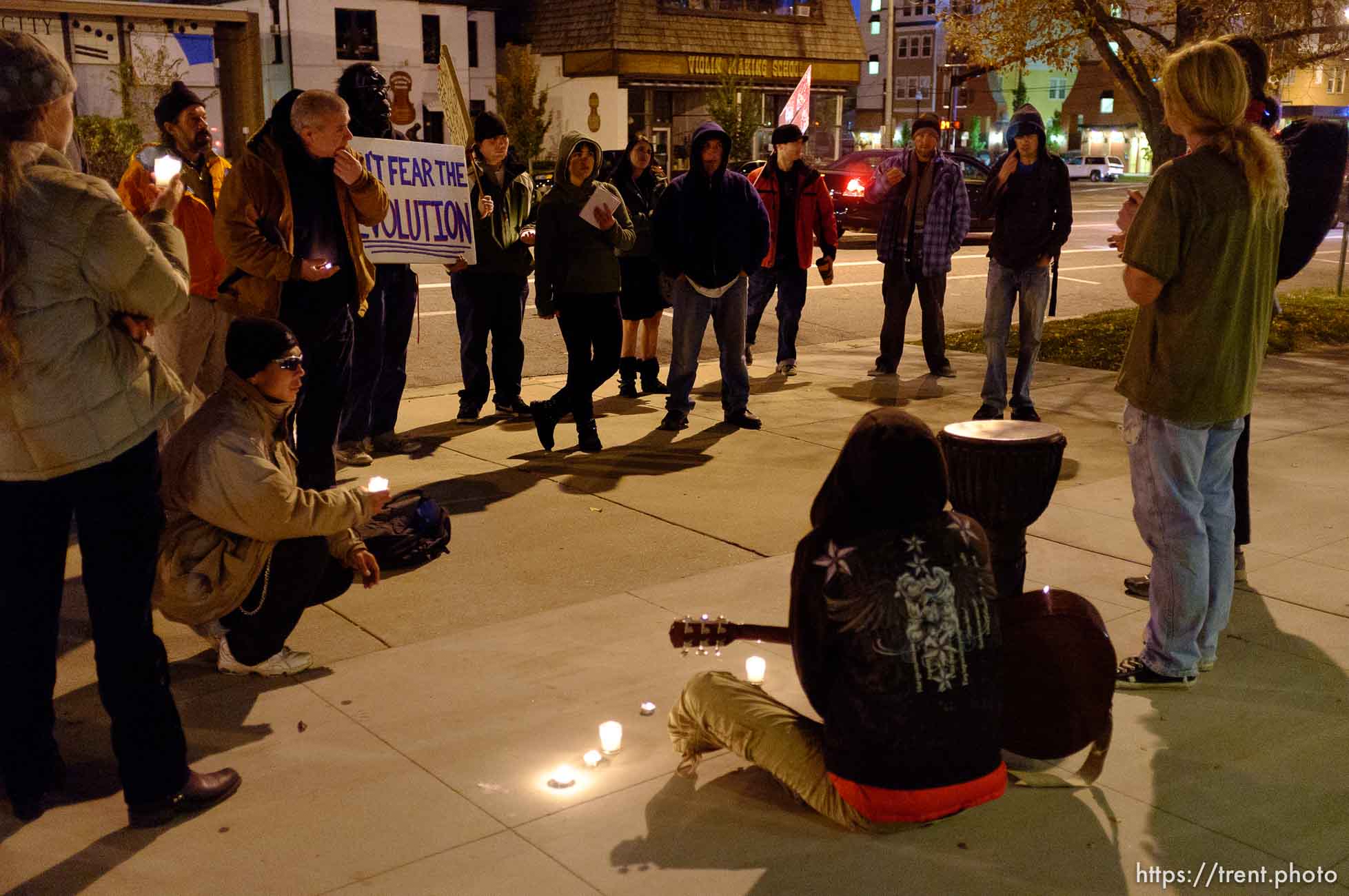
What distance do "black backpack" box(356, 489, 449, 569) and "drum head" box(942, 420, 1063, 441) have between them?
2473 millimetres

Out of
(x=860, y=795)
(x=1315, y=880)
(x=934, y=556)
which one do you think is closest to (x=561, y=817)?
(x=860, y=795)

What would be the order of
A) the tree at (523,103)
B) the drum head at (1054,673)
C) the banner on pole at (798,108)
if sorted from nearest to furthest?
the drum head at (1054,673) < the banner on pole at (798,108) < the tree at (523,103)

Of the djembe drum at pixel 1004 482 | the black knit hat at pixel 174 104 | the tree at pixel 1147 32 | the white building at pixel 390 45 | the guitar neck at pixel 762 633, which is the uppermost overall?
the white building at pixel 390 45

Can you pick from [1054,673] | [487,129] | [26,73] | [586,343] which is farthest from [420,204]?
[1054,673]

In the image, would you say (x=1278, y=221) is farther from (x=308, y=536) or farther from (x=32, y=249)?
(x=32, y=249)

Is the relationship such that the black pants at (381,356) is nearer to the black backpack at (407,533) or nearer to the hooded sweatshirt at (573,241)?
the hooded sweatshirt at (573,241)

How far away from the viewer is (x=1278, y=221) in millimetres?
A: 4504

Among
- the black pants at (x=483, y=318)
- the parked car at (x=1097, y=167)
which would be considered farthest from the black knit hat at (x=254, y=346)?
the parked car at (x=1097, y=167)

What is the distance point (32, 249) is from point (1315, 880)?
3562 millimetres

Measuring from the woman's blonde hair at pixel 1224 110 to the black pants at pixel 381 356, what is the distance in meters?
4.71

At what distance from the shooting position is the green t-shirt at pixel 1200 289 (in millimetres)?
4305

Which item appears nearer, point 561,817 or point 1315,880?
point 1315,880

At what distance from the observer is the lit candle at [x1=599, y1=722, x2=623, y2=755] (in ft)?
13.2

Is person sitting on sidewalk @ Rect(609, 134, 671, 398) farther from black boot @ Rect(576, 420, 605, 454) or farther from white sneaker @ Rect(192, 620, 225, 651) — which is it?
white sneaker @ Rect(192, 620, 225, 651)
